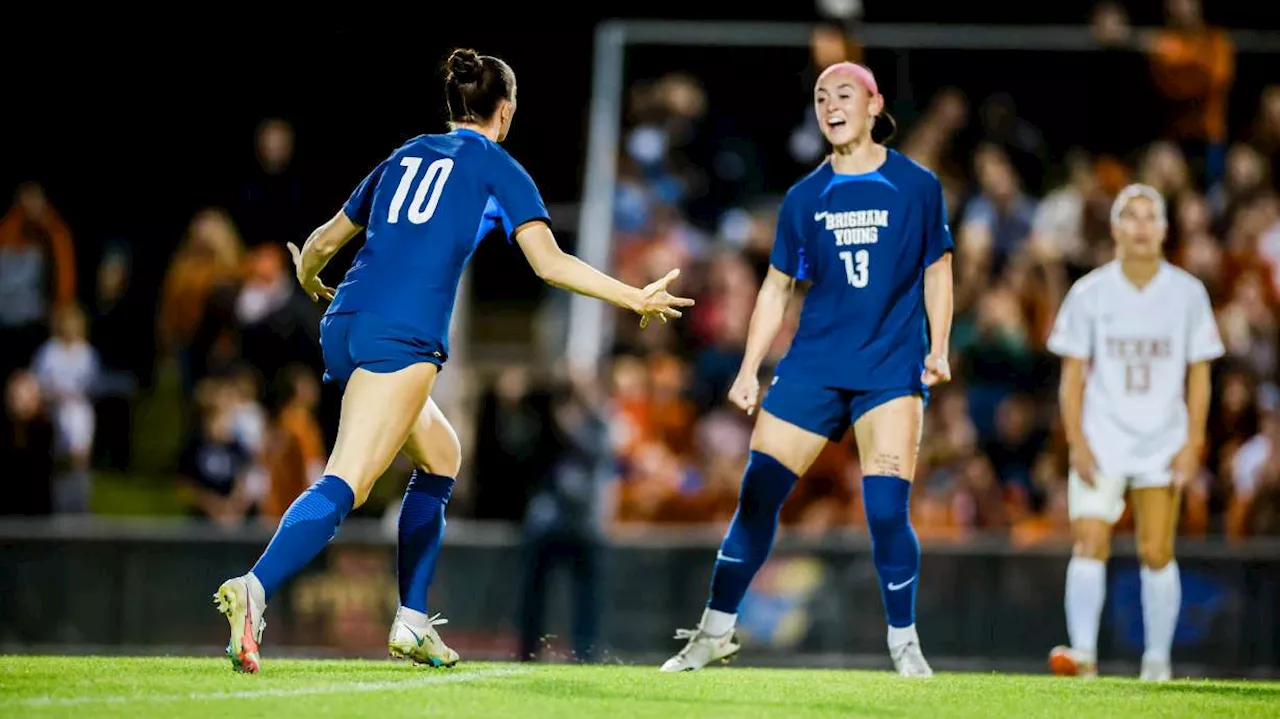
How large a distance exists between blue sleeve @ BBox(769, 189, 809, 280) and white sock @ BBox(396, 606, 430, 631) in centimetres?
206

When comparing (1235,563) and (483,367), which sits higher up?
(483,367)

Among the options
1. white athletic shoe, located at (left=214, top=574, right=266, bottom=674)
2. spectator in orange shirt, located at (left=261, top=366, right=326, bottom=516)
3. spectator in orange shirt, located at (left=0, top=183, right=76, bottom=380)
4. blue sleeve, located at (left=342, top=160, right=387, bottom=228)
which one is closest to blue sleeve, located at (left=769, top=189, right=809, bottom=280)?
blue sleeve, located at (left=342, top=160, right=387, bottom=228)

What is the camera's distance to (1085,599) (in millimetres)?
9445

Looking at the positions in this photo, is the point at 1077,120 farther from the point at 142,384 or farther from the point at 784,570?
the point at 142,384

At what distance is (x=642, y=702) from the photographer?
6.41 meters

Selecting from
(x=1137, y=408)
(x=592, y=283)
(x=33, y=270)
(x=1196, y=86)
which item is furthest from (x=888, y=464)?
(x=33, y=270)

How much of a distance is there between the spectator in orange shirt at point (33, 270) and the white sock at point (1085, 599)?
28.8 feet

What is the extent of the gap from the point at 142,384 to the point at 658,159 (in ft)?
14.6

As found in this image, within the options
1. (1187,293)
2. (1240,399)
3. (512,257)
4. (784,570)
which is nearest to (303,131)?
(512,257)

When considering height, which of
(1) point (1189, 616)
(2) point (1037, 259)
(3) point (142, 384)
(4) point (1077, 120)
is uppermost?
(4) point (1077, 120)

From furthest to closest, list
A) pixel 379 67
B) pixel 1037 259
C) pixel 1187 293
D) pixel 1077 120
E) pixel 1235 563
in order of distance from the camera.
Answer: pixel 379 67 → pixel 1077 120 → pixel 1037 259 → pixel 1235 563 → pixel 1187 293

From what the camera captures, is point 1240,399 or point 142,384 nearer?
point 1240,399

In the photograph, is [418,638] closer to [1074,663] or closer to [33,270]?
[1074,663]

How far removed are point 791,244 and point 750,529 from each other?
117 centimetres
